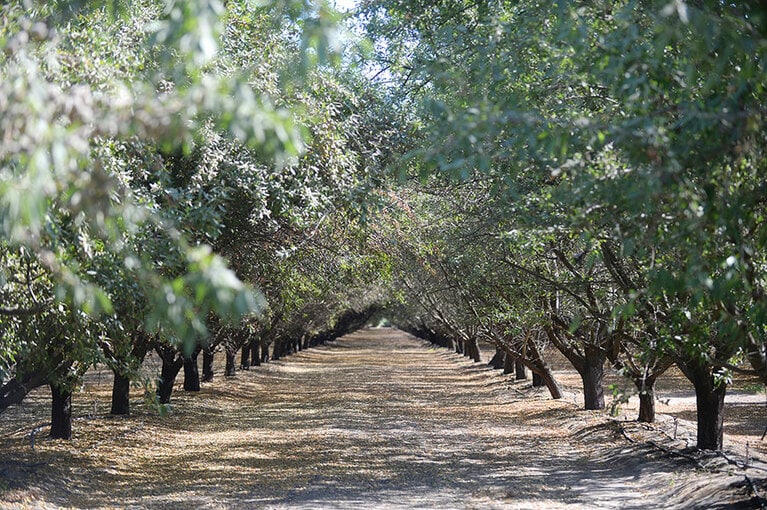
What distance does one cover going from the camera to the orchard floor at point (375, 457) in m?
11.0

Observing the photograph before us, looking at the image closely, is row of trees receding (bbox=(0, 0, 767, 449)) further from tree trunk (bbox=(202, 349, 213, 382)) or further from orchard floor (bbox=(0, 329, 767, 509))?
tree trunk (bbox=(202, 349, 213, 382))

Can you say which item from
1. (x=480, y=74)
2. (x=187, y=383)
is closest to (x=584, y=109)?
(x=480, y=74)

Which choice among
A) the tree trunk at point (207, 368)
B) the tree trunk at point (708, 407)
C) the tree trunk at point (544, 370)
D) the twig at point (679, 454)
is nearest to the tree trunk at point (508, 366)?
the tree trunk at point (544, 370)

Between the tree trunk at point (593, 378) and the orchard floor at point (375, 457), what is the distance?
0.42m

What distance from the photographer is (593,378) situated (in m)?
20.0

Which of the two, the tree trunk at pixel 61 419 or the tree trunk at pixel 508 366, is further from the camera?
the tree trunk at pixel 508 366

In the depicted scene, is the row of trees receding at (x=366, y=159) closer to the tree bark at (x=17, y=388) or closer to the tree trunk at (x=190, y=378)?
the tree bark at (x=17, y=388)

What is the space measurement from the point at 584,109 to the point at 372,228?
4.88 m

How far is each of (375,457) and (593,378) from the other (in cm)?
726

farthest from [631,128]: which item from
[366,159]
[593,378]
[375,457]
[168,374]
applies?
[168,374]

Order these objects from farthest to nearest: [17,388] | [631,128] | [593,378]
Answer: [593,378], [17,388], [631,128]

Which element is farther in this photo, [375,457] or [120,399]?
[120,399]

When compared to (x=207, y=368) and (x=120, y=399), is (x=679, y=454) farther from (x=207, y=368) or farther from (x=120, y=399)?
(x=207, y=368)

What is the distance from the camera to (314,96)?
11680mm
